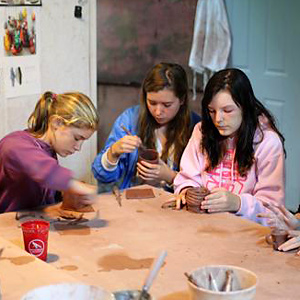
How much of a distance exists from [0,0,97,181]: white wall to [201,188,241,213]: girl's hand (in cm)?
161

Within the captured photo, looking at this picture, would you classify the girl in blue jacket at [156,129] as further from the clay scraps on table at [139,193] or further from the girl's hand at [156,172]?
the clay scraps on table at [139,193]

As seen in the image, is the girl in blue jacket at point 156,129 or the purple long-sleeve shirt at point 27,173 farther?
the girl in blue jacket at point 156,129

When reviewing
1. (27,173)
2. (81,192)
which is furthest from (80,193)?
A: (27,173)

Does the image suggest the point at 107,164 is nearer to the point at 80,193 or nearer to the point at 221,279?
the point at 80,193

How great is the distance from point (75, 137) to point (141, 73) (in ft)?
10.2

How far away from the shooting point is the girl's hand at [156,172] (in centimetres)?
311

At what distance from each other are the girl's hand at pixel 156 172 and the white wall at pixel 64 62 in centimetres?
105

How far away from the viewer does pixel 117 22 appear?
588cm

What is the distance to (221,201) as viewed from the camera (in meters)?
2.70

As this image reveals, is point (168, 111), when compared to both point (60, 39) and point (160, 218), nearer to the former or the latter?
point (160, 218)

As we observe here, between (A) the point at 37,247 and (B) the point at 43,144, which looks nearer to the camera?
(A) the point at 37,247

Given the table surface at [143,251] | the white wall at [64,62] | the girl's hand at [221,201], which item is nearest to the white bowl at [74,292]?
the table surface at [143,251]

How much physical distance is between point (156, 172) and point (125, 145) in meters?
0.20

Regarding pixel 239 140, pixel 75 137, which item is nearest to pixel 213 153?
pixel 239 140
